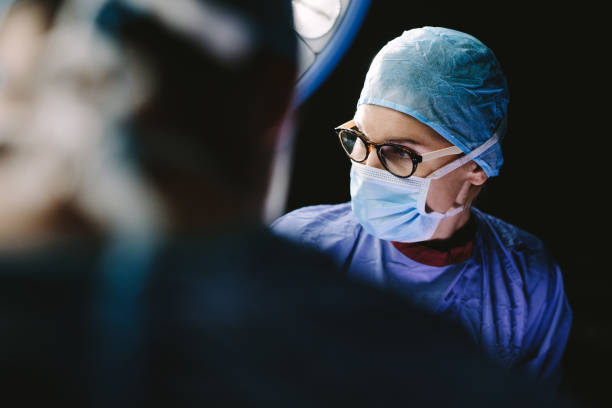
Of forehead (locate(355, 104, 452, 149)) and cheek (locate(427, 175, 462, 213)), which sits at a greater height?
forehead (locate(355, 104, 452, 149))

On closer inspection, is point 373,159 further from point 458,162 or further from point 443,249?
point 443,249

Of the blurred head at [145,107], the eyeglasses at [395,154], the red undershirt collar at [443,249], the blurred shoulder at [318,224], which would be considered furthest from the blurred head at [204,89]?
the red undershirt collar at [443,249]

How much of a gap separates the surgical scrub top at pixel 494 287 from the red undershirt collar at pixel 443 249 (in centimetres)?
1

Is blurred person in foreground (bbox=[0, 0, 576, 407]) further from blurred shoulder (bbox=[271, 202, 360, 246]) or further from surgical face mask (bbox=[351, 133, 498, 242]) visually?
surgical face mask (bbox=[351, 133, 498, 242])

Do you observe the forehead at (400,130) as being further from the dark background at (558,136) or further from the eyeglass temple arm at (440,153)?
the dark background at (558,136)

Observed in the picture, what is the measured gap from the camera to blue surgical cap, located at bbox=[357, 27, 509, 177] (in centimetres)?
88

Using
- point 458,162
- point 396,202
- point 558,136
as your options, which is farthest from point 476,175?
point 558,136

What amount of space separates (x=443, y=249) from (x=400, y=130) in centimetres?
34

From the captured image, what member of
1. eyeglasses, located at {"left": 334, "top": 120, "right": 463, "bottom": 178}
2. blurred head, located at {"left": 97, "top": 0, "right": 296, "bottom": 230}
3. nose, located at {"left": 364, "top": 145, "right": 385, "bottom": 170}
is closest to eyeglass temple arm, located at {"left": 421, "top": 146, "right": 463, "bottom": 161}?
eyeglasses, located at {"left": 334, "top": 120, "right": 463, "bottom": 178}

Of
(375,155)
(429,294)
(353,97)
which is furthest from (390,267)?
(353,97)

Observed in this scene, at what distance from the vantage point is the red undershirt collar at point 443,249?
3.27 ft

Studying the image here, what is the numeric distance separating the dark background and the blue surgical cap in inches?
10.7

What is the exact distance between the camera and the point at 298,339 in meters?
0.62

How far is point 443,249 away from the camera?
3.32 feet
